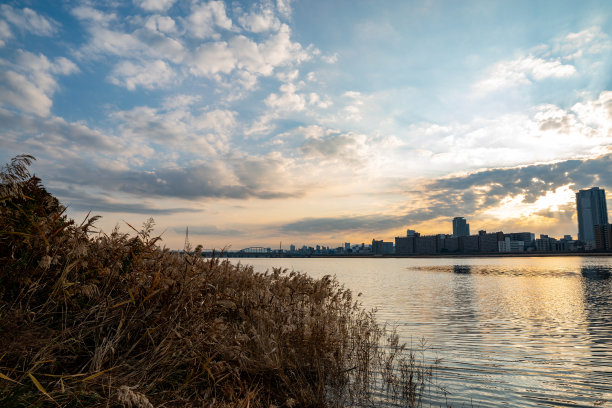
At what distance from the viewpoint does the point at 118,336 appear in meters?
5.36

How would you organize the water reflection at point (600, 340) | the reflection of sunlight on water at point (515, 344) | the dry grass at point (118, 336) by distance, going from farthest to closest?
the water reflection at point (600, 340) < the reflection of sunlight on water at point (515, 344) < the dry grass at point (118, 336)

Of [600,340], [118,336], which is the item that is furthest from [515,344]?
[118,336]

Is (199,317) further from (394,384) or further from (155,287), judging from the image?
(394,384)

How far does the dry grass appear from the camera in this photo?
4.47 m

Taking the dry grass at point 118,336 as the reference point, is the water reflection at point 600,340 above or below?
below

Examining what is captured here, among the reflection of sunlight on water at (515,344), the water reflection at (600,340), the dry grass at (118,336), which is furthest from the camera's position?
the water reflection at (600,340)

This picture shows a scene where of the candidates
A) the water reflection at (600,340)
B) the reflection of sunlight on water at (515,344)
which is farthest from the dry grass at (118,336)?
the water reflection at (600,340)

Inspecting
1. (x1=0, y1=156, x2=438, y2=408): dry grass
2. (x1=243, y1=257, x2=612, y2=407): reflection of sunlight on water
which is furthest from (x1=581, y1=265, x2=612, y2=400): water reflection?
(x1=0, y1=156, x2=438, y2=408): dry grass

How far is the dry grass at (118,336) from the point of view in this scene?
4469mm

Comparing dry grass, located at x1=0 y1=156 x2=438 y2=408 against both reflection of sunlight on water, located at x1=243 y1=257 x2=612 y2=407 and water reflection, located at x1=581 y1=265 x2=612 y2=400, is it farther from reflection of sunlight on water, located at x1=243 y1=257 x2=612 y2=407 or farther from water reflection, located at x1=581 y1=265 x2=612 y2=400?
water reflection, located at x1=581 y1=265 x2=612 y2=400

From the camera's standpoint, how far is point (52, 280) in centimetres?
559

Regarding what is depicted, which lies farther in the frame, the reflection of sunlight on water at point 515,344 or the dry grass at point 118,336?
the reflection of sunlight on water at point 515,344

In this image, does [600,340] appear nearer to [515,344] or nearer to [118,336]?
[515,344]

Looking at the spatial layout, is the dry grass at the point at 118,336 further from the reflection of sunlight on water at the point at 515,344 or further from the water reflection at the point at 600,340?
the water reflection at the point at 600,340
